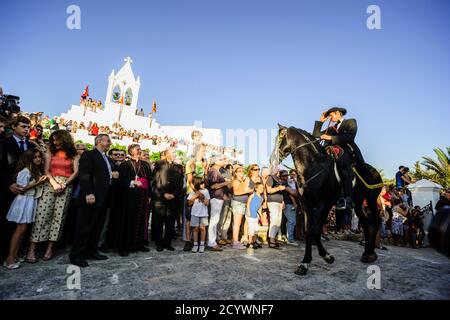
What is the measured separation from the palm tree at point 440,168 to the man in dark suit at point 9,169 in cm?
2728

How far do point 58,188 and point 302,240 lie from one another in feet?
23.7

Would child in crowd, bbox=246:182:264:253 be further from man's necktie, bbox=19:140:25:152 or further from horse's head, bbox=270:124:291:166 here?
man's necktie, bbox=19:140:25:152

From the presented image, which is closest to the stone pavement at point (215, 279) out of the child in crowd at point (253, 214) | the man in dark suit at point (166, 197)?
the man in dark suit at point (166, 197)

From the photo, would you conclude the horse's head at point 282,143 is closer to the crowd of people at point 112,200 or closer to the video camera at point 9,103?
the crowd of people at point 112,200

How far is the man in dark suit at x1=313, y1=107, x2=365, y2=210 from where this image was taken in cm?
483

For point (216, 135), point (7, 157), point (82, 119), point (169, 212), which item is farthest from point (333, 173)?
point (216, 135)

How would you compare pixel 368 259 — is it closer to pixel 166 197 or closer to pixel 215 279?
pixel 215 279

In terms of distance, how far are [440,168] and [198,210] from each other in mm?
25003

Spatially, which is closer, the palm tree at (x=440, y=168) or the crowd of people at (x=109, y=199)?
the crowd of people at (x=109, y=199)

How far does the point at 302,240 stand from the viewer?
778 centimetres

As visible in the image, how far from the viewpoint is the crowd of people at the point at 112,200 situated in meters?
4.00

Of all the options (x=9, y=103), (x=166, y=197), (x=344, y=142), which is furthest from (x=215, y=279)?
(x=9, y=103)

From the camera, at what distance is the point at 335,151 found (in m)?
5.02
